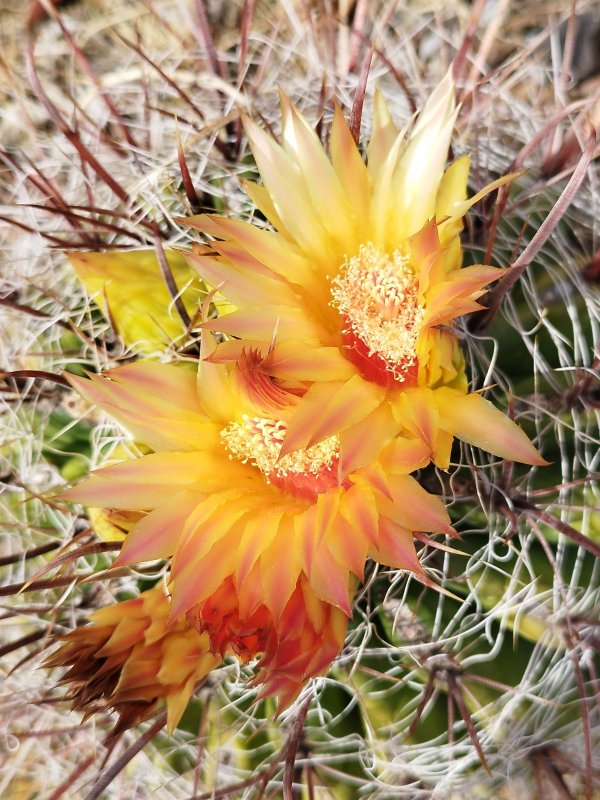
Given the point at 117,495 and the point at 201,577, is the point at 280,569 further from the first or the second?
the point at 117,495

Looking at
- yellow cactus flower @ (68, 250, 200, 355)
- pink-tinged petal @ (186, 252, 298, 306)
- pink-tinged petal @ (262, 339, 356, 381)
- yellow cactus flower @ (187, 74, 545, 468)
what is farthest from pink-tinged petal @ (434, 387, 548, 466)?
yellow cactus flower @ (68, 250, 200, 355)

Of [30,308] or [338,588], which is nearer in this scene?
[338,588]

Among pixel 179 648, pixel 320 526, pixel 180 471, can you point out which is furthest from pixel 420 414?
pixel 179 648

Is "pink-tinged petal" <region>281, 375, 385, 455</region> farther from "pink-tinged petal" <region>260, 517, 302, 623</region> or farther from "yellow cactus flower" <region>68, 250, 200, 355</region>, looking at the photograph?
"yellow cactus flower" <region>68, 250, 200, 355</region>

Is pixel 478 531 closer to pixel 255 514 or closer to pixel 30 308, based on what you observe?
pixel 255 514

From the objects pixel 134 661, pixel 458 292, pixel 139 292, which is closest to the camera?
pixel 458 292

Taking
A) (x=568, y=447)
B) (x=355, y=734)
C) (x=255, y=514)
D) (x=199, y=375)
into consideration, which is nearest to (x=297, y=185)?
(x=199, y=375)
